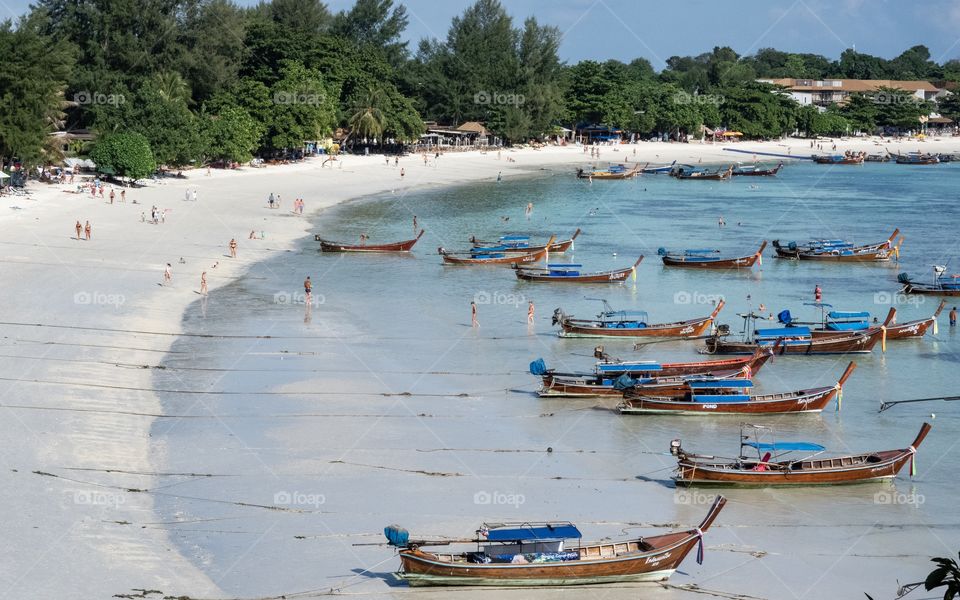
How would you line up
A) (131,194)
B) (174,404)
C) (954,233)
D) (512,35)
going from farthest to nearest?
(512,35) → (954,233) → (131,194) → (174,404)

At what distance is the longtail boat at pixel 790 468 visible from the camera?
27.3m

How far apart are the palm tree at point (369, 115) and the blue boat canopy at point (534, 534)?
9598cm

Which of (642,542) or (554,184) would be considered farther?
(554,184)

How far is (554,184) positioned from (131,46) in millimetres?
41444

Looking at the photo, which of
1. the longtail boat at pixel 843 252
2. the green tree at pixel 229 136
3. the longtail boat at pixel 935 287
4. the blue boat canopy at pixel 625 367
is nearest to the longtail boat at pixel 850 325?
the longtail boat at pixel 935 287

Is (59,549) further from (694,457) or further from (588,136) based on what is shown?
(588,136)

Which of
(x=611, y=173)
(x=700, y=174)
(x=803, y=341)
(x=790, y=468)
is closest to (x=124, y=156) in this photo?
(x=803, y=341)

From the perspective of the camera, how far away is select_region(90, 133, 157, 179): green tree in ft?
A: 251

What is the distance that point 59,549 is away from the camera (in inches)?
851

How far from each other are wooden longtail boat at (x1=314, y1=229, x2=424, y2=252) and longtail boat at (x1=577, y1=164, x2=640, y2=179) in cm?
5620

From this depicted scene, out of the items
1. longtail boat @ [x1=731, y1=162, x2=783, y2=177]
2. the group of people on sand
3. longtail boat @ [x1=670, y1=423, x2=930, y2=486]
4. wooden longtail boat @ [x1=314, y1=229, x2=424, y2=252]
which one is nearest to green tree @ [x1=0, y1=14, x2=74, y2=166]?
the group of people on sand

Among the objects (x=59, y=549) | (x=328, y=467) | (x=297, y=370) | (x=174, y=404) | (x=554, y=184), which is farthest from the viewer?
(x=554, y=184)

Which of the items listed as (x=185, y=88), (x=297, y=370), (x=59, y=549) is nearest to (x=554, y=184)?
(x=185, y=88)

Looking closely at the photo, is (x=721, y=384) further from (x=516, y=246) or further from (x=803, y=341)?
(x=516, y=246)
